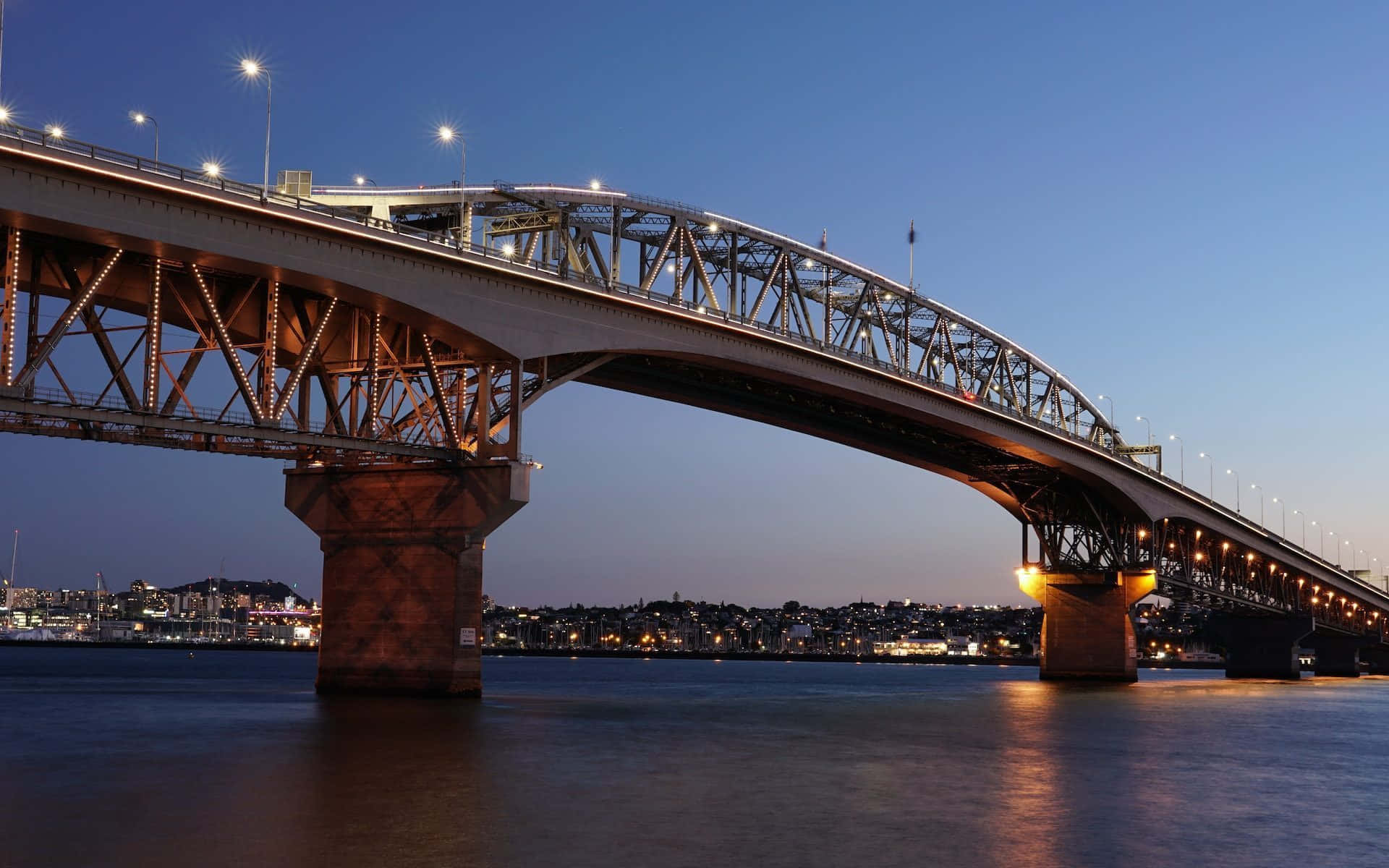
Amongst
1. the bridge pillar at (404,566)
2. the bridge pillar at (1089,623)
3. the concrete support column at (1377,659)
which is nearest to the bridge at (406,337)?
the bridge pillar at (404,566)

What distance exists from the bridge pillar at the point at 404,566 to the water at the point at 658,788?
6.24ft

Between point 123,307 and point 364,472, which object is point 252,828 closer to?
point 123,307

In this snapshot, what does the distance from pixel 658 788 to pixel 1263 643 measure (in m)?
121

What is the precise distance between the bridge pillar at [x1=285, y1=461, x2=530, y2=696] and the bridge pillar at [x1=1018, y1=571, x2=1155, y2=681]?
6157cm

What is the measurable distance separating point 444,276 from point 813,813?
2855 centimetres

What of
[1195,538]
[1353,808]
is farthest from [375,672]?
[1195,538]

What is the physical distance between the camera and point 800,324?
6925 centimetres

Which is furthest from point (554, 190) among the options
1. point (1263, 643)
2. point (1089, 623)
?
point (1263, 643)

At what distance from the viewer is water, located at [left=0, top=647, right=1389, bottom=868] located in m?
20.1

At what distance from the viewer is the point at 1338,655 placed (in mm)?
154125

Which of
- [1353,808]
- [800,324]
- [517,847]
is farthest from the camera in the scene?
[800,324]

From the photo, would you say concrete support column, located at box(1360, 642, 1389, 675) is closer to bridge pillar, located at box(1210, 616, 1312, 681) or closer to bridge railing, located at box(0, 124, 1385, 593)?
bridge pillar, located at box(1210, 616, 1312, 681)

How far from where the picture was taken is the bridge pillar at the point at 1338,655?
153000 mm

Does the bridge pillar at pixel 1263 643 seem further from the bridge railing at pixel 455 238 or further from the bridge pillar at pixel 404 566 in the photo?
the bridge pillar at pixel 404 566
